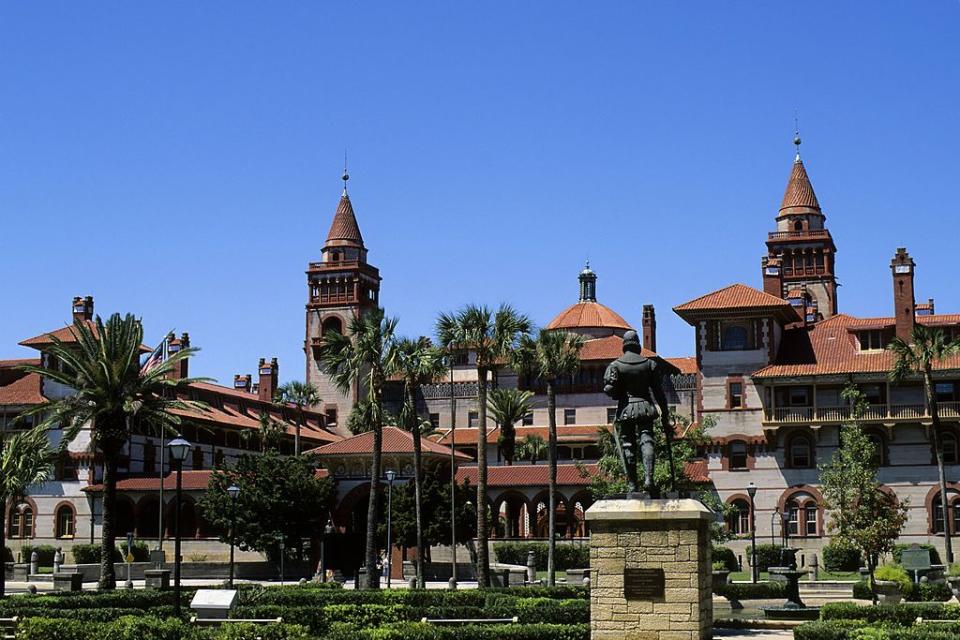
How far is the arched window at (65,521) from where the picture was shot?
8006 cm

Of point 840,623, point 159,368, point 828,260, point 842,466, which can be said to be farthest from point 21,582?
point 828,260

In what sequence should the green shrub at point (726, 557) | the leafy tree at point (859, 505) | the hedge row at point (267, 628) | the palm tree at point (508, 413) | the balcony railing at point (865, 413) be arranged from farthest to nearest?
1. the palm tree at point (508, 413)
2. the balcony railing at point (865, 413)
3. the green shrub at point (726, 557)
4. the leafy tree at point (859, 505)
5. the hedge row at point (267, 628)

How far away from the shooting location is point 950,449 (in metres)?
66.6

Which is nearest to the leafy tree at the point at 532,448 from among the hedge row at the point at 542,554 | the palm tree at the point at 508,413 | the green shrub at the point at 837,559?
the palm tree at the point at 508,413

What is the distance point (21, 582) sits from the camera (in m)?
64.2

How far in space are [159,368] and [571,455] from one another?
173ft

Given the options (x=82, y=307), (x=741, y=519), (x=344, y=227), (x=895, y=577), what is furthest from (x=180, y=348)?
(x=895, y=577)

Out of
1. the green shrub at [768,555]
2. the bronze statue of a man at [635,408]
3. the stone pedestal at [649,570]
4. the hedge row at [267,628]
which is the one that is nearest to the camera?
the stone pedestal at [649,570]

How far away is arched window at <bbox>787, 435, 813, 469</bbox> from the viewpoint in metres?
67.9

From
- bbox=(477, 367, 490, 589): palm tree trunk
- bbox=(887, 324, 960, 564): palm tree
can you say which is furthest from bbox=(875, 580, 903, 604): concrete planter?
bbox=(887, 324, 960, 564): palm tree

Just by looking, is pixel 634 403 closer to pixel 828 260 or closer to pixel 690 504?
pixel 690 504

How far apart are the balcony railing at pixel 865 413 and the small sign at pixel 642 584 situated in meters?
47.0

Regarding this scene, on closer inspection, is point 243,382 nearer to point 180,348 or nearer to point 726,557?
point 180,348

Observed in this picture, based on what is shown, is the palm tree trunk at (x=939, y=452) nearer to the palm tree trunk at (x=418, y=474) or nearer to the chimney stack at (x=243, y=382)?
the palm tree trunk at (x=418, y=474)
